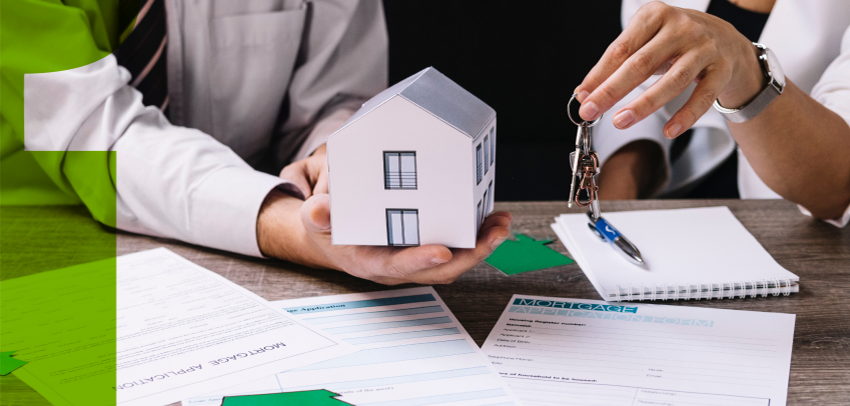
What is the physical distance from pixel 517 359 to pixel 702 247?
416mm

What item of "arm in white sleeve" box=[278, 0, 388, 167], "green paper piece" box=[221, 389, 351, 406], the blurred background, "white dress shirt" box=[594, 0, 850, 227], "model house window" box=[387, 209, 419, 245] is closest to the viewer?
"green paper piece" box=[221, 389, 351, 406]

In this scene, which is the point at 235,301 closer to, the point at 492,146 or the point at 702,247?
the point at 492,146

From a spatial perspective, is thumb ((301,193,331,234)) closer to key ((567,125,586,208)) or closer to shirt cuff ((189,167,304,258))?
shirt cuff ((189,167,304,258))

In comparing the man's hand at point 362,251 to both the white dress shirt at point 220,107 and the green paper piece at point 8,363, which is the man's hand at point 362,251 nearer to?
the white dress shirt at point 220,107

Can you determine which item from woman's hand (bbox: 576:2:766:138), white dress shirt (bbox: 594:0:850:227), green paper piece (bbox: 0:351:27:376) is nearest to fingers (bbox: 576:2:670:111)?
woman's hand (bbox: 576:2:766:138)

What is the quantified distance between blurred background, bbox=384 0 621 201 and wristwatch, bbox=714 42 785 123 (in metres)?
1.07

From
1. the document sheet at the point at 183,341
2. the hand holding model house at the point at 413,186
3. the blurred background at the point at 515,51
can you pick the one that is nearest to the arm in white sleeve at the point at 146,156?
the document sheet at the point at 183,341

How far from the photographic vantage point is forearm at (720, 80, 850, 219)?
0.93 m

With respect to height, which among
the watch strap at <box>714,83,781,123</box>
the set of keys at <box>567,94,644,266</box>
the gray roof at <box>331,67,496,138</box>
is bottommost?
the set of keys at <box>567,94,644,266</box>

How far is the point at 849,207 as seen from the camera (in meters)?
0.93

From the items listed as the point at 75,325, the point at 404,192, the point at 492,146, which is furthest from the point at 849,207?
the point at 75,325

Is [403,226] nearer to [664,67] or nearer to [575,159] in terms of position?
[575,159]

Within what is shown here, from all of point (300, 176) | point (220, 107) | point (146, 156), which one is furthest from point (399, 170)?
point (220, 107)

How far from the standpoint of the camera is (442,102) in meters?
0.64
